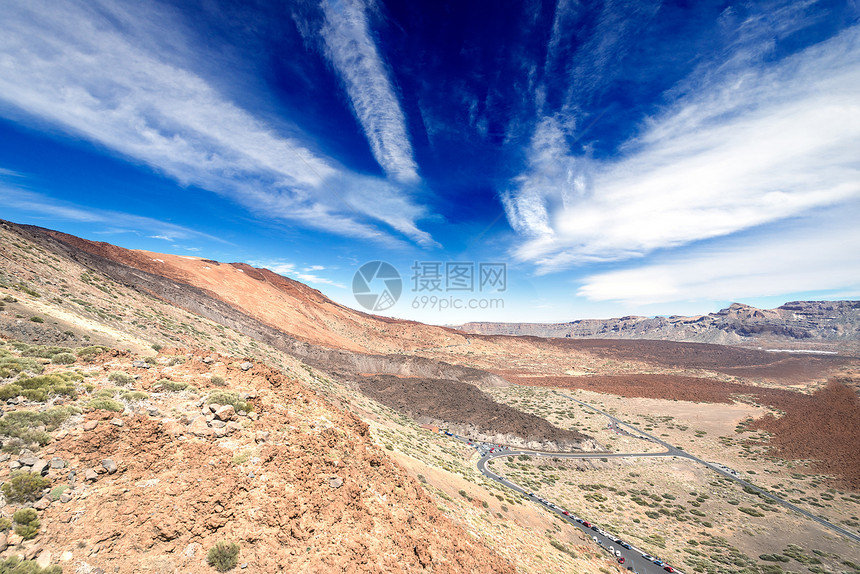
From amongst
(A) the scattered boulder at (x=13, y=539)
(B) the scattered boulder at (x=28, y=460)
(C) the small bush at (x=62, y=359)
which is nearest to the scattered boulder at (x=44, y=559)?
(A) the scattered boulder at (x=13, y=539)

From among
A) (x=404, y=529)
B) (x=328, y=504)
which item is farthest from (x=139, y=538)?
(x=404, y=529)

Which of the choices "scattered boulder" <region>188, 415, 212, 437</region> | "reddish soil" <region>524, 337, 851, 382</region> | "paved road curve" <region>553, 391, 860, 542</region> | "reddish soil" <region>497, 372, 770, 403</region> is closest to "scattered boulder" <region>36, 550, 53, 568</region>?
"scattered boulder" <region>188, 415, 212, 437</region>

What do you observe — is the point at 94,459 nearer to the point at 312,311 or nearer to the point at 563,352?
the point at 312,311

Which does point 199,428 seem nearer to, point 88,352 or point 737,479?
Answer: point 88,352

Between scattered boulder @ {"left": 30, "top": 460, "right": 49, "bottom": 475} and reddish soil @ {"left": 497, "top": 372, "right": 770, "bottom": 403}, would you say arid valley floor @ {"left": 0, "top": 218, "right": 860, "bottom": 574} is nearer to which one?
scattered boulder @ {"left": 30, "top": 460, "right": 49, "bottom": 475}

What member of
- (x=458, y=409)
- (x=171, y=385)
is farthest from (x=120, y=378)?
(x=458, y=409)

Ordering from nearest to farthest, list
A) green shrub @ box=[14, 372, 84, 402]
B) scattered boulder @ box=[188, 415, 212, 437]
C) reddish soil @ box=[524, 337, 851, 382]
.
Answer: green shrub @ box=[14, 372, 84, 402] < scattered boulder @ box=[188, 415, 212, 437] < reddish soil @ box=[524, 337, 851, 382]
